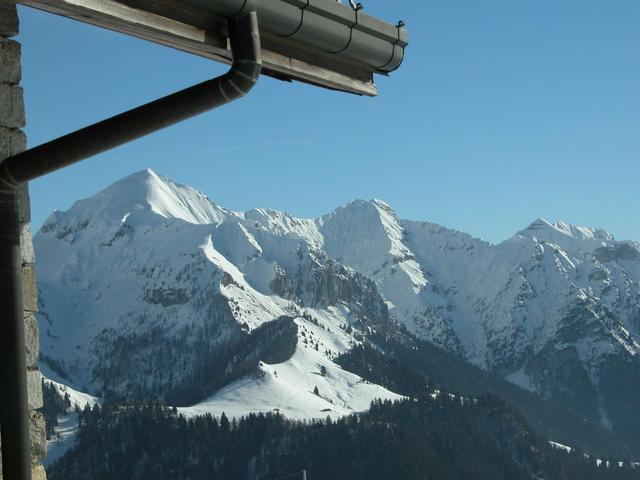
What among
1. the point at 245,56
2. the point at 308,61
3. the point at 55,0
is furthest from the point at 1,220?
the point at 308,61

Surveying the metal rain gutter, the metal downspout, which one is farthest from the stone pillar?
the metal rain gutter

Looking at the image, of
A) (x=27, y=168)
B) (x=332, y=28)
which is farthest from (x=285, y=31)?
(x=27, y=168)

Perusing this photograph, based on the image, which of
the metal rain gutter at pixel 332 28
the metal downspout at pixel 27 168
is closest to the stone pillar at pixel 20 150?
the metal downspout at pixel 27 168

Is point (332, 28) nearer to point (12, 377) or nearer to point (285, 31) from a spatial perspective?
point (285, 31)

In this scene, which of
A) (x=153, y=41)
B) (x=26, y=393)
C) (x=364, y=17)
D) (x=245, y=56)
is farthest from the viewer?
(x=364, y=17)

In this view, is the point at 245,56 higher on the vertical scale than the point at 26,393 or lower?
higher

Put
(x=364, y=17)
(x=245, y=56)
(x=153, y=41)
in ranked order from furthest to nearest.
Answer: (x=364, y=17)
(x=153, y=41)
(x=245, y=56)

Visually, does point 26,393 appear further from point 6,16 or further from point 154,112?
point 6,16
